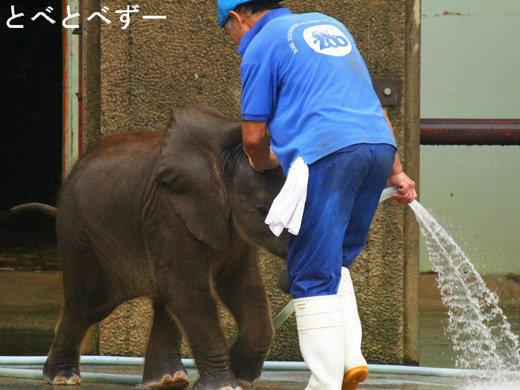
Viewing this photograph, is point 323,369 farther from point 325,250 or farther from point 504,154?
point 504,154

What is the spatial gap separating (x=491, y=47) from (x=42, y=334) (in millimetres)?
3882

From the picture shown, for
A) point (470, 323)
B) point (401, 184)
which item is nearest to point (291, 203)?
point (401, 184)

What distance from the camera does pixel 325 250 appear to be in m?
3.80

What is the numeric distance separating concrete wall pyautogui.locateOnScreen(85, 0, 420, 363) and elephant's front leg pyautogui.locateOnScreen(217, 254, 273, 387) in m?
1.03

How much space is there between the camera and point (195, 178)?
428 centimetres

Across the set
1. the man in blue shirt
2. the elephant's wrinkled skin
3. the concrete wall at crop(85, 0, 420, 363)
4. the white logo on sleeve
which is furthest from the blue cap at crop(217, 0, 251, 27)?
the concrete wall at crop(85, 0, 420, 363)

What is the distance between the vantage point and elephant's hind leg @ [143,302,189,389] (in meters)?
4.71

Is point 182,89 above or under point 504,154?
above

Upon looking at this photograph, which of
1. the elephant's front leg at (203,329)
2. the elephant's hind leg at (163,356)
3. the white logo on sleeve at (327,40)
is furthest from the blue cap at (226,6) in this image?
the elephant's hind leg at (163,356)

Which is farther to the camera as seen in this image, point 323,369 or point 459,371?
point 459,371

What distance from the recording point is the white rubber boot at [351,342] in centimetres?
388

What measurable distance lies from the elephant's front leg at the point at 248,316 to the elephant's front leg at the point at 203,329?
6.9 inches

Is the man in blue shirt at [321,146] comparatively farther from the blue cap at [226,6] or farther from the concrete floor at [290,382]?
the concrete floor at [290,382]

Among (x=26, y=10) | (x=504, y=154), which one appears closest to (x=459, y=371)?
(x=504, y=154)
